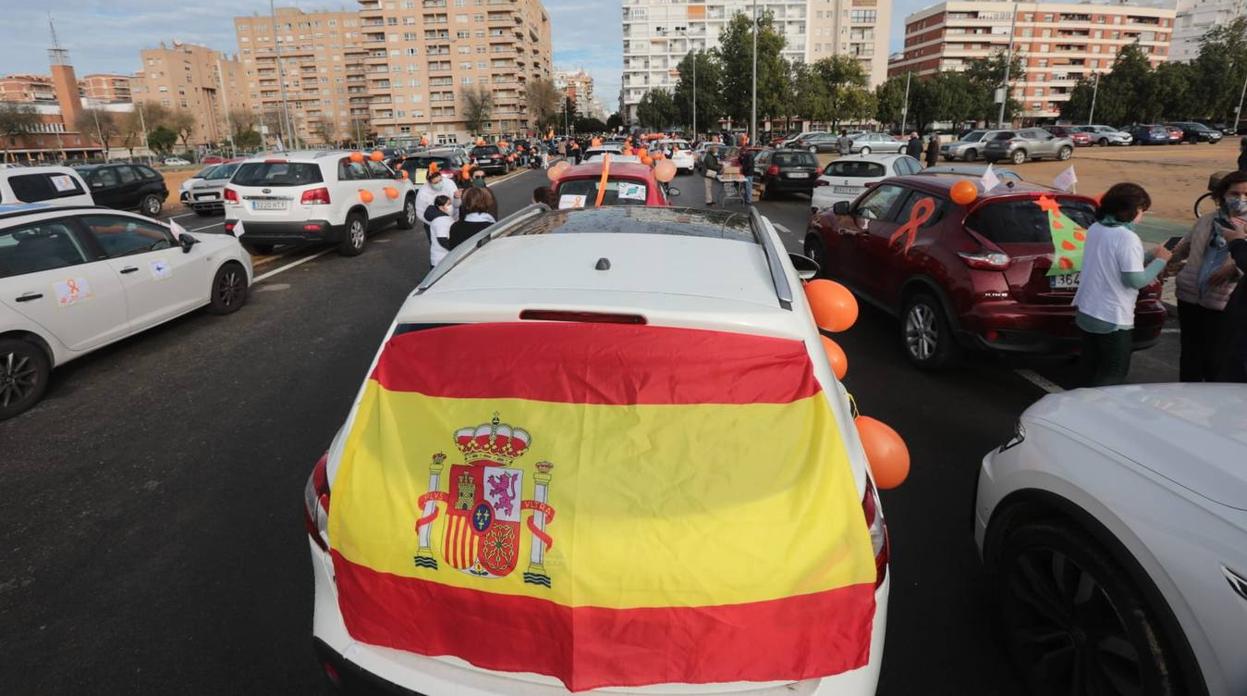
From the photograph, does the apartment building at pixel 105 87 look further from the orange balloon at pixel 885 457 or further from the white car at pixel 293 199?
the orange balloon at pixel 885 457

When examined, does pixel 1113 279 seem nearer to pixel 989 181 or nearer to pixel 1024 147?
pixel 989 181

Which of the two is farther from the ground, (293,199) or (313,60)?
(313,60)

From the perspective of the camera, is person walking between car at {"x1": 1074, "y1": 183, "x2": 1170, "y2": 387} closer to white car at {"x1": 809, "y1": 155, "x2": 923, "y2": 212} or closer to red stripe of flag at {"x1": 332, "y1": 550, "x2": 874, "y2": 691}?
red stripe of flag at {"x1": 332, "y1": 550, "x2": 874, "y2": 691}

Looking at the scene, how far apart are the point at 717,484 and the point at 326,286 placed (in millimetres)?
9709

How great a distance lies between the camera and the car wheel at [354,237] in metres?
12.6

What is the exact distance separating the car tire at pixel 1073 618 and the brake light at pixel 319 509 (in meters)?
2.36

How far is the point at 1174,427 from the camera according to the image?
2.32m

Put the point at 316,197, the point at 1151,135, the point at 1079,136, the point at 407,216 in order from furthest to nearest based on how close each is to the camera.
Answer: the point at 1151,135 → the point at 1079,136 → the point at 407,216 → the point at 316,197

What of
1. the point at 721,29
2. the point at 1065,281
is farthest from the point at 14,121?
the point at 721,29

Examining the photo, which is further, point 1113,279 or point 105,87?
point 105,87

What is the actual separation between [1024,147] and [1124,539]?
40.0 meters

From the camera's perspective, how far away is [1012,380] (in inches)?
239

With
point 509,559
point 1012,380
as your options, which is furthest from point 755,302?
point 1012,380

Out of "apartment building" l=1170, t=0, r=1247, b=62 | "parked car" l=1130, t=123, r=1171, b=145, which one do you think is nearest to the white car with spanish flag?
"parked car" l=1130, t=123, r=1171, b=145
